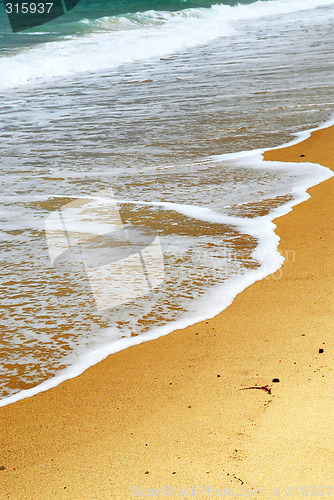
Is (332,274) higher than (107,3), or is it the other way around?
(107,3)

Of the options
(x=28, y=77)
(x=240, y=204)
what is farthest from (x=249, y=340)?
(x=28, y=77)

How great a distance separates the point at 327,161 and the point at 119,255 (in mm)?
2407

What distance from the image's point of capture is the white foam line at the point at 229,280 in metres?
2.20

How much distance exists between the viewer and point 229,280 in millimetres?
2865

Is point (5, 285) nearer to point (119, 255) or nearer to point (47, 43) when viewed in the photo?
point (119, 255)

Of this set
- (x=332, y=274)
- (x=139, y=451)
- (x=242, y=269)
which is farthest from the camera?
(x=242, y=269)

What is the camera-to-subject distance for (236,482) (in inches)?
62.0
